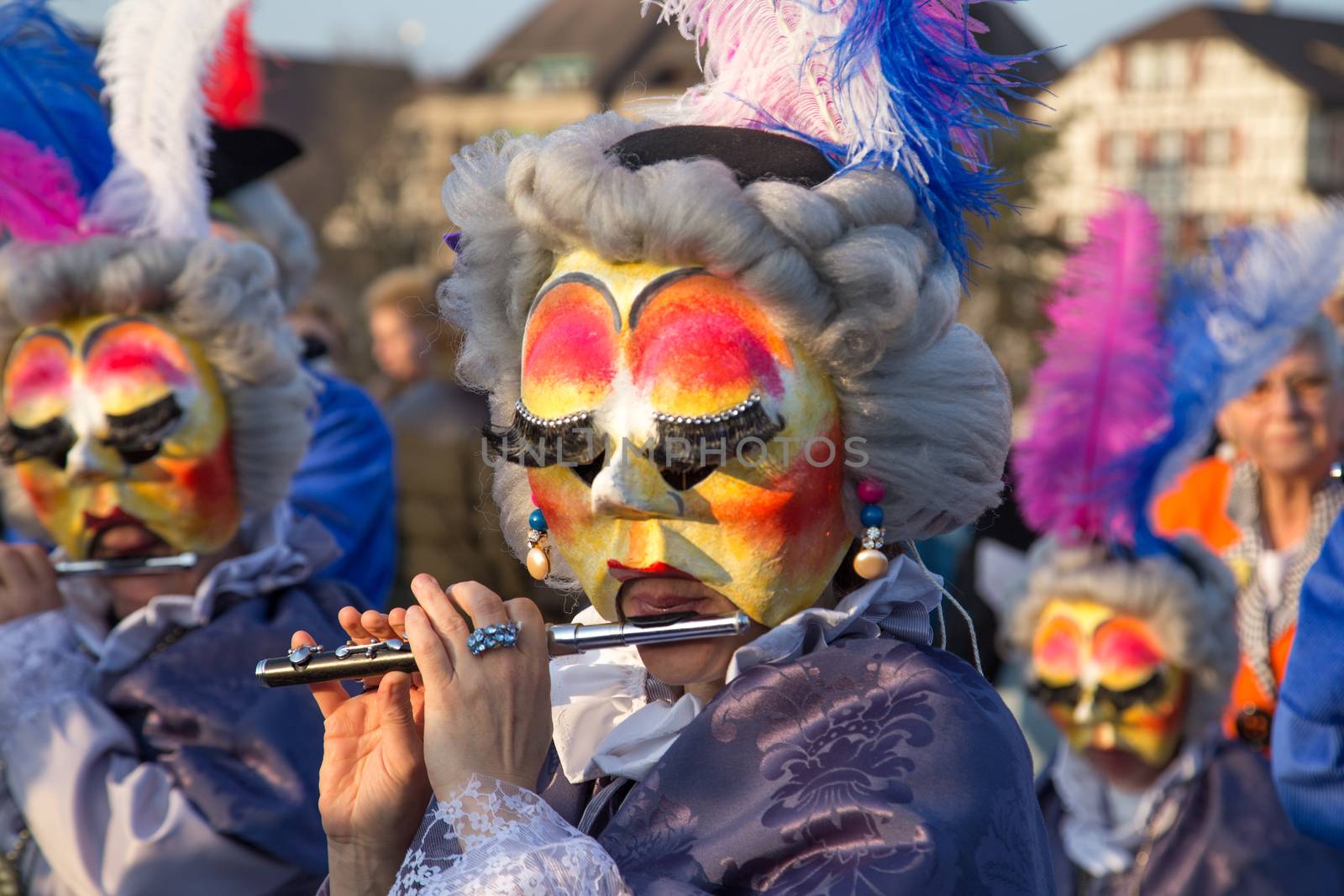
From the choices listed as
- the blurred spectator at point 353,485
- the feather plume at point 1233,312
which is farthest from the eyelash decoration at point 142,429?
the feather plume at point 1233,312

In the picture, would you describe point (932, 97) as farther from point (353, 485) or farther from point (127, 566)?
point (353, 485)

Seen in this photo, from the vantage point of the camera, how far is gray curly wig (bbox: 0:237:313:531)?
345 cm

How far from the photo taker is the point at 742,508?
2182 millimetres

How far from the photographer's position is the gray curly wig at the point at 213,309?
3.45m

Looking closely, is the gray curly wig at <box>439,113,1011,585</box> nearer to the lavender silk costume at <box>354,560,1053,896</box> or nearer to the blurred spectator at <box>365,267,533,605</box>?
the lavender silk costume at <box>354,560,1053,896</box>

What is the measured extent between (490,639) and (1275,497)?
380 centimetres

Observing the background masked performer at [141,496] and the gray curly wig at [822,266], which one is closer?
the gray curly wig at [822,266]

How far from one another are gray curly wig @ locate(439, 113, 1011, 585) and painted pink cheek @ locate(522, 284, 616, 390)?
0.25ft

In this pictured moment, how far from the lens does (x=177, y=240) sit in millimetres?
3566

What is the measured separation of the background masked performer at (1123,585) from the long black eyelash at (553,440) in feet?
8.06

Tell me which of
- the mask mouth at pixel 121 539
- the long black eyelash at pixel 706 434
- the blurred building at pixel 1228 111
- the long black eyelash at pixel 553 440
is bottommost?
the blurred building at pixel 1228 111

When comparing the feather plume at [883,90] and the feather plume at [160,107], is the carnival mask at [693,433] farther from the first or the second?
the feather plume at [160,107]

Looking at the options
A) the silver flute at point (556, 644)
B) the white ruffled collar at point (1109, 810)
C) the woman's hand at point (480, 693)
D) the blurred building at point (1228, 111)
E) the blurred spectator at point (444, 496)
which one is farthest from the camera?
the blurred building at point (1228, 111)

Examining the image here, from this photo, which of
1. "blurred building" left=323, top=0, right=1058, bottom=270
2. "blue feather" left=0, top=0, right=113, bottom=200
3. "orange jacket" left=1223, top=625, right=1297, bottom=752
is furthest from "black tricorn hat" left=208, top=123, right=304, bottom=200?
"blurred building" left=323, top=0, right=1058, bottom=270
